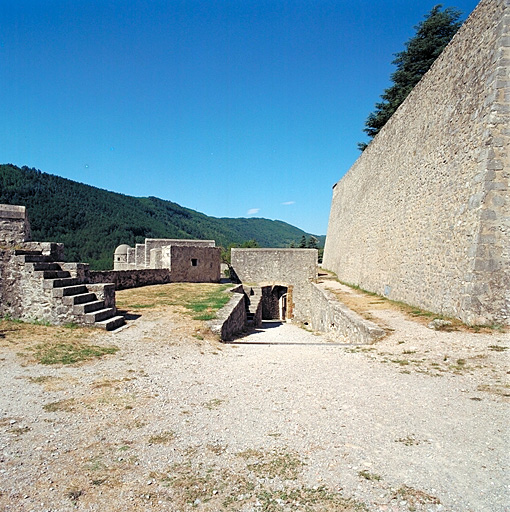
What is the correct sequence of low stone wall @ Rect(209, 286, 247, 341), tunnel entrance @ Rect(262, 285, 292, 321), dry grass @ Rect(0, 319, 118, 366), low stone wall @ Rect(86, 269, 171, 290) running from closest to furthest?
1. dry grass @ Rect(0, 319, 118, 366)
2. low stone wall @ Rect(209, 286, 247, 341)
3. low stone wall @ Rect(86, 269, 171, 290)
4. tunnel entrance @ Rect(262, 285, 292, 321)

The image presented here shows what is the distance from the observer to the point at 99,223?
68.1 meters

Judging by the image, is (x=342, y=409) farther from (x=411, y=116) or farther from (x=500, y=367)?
(x=411, y=116)

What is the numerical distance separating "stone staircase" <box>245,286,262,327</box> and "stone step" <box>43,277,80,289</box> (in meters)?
8.88

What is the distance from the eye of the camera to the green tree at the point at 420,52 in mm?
24766

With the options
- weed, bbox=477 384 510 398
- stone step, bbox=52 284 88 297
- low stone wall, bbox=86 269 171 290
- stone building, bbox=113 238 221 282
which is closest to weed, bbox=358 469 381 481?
weed, bbox=477 384 510 398

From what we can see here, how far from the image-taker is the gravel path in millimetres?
2500

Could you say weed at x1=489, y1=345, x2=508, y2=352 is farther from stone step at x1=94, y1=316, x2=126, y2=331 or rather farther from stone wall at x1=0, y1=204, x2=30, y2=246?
stone wall at x1=0, y1=204, x2=30, y2=246

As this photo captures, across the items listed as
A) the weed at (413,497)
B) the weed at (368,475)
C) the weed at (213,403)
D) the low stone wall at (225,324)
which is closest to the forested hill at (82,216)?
the low stone wall at (225,324)

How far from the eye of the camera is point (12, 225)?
892 cm

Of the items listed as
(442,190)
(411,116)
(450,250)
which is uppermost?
(411,116)

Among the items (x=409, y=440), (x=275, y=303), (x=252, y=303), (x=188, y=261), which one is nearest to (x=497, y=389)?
(x=409, y=440)

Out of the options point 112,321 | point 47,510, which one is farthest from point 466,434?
point 112,321

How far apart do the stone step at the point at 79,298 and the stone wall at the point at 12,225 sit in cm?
216

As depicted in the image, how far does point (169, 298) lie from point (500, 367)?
10.6 m
